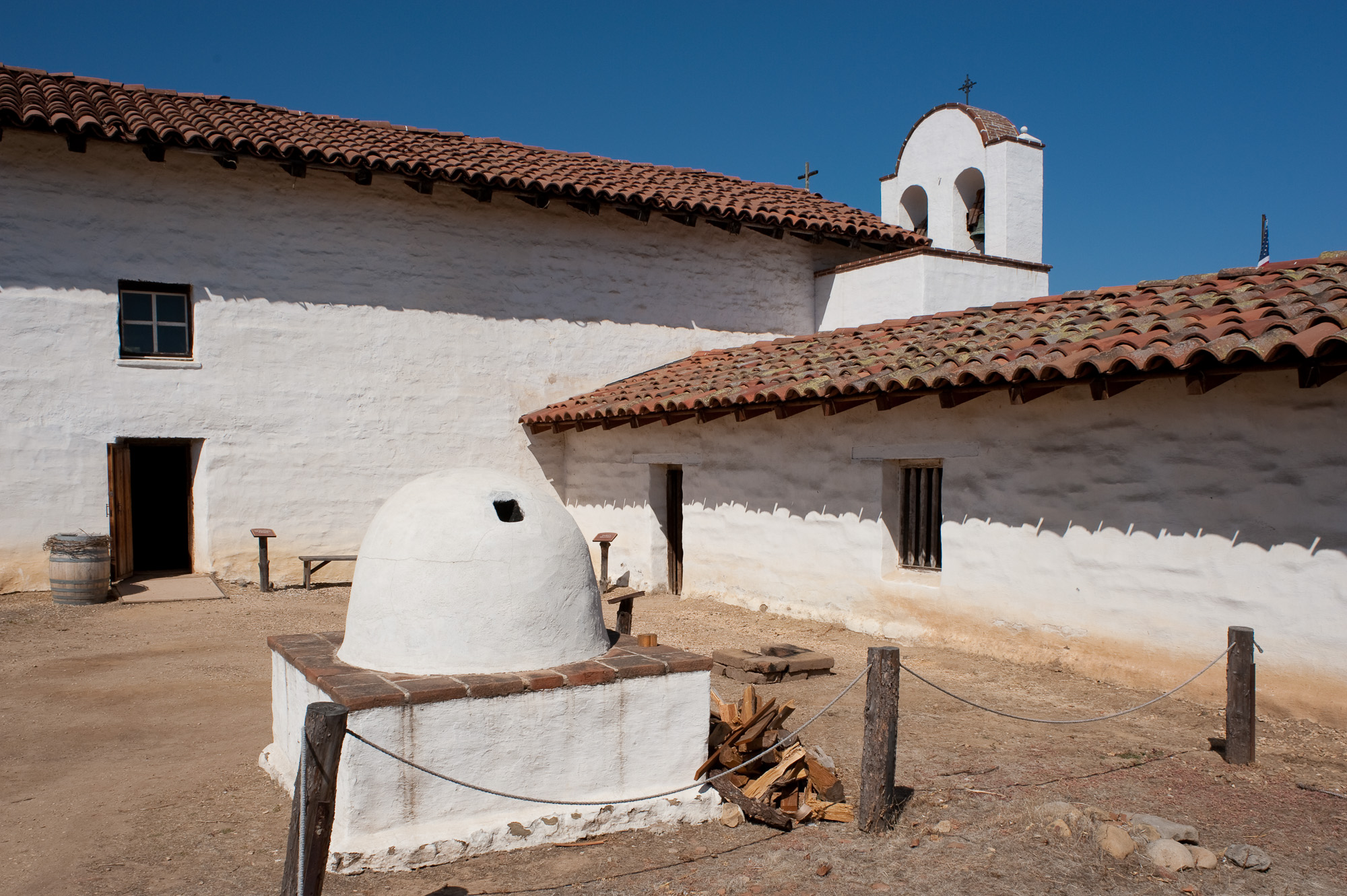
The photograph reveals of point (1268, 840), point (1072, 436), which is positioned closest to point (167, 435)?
point (1072, 436)

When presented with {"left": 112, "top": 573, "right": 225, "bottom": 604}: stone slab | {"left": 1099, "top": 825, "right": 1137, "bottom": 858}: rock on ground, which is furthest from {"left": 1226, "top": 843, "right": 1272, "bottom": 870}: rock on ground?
{"left": 112, "top": 573, "right": 225, "bottom": 604}: stone slab

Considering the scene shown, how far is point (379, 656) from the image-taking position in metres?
4.83

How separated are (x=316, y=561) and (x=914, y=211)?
11.4 meters

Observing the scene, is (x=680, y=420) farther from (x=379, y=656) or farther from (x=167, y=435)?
(x=379, y=656)

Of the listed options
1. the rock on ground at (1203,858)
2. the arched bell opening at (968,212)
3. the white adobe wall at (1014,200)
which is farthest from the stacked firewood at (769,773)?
the arched bell opening at (968,212)

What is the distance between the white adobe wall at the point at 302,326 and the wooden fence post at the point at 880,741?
33.1 feet

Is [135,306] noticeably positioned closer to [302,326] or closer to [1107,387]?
[302,326]

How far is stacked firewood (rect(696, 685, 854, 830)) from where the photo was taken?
4977 millimetres

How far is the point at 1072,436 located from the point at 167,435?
10.6 m

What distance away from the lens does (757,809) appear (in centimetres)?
491

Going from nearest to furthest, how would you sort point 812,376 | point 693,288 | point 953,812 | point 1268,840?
point 1268,840 → point 953,812 → point 812,376 → point 693,288

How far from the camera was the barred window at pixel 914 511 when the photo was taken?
9438 mm

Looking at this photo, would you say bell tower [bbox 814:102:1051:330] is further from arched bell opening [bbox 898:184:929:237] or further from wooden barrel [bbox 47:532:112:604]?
wooden barrel [bbox 47:532:112:604]

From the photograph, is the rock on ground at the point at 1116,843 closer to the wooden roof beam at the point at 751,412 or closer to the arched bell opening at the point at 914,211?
the wooden roof beam at the point at 751,412
